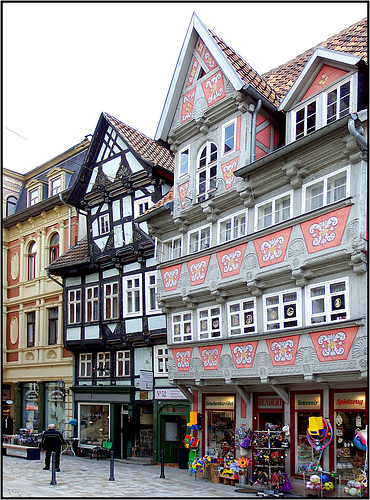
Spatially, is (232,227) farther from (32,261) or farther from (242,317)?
(32,261)

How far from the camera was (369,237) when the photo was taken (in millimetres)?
14461

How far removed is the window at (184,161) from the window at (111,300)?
295 inches

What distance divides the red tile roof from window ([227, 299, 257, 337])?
8.50 meters

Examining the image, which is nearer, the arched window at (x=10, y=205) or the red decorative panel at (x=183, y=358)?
the red decorative panel at (x=183, y=358)

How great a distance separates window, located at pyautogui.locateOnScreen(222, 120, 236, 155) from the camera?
19.4m

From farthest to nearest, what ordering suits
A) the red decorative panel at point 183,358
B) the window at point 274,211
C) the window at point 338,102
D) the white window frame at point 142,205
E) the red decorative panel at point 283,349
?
the white window frame at point 142,205 < the red decorative panel at point 183,358 < the window at point 274,211 < the red decorative panel at point 283,349 < the window at point 338,102

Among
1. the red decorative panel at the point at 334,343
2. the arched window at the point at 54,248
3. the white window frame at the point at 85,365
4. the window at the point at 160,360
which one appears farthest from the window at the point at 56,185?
the red decorative panel at the point at 334,343

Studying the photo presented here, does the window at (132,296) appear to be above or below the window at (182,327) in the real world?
above

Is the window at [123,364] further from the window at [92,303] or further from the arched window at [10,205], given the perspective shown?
the arched window at [10,205]

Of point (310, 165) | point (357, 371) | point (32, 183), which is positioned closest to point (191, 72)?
point (310, 165)

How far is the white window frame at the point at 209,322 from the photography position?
19859mm

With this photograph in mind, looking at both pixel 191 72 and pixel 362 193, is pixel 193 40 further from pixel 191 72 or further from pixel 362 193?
pixel 362 193

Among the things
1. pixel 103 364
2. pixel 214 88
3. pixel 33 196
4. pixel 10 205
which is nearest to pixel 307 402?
pixel 214 88

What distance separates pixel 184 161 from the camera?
21781mm
